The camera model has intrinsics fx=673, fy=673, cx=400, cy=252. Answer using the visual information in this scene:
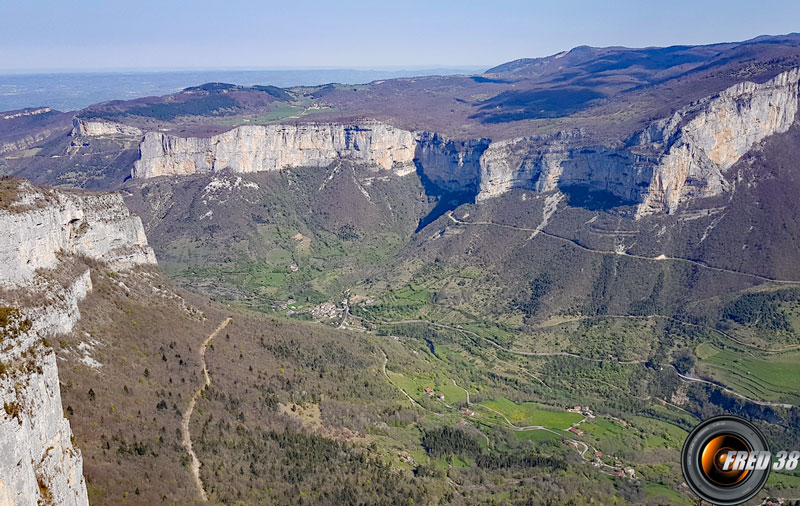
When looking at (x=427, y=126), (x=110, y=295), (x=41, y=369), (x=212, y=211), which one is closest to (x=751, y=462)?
(x=41, y=369)

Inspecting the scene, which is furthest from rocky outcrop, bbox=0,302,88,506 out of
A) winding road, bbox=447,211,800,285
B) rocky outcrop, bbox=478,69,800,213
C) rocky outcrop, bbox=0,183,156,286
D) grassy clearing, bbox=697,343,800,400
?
rocky outcrop, bbox=478,69,800,213

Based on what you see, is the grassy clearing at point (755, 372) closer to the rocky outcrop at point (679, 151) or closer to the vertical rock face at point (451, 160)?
the rocky outcrop at point (679, 151)

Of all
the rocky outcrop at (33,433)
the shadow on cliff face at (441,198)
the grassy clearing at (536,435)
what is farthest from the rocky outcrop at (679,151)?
the rocky outcrop at (33,433)

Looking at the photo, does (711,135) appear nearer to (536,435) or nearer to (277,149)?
(536,435)

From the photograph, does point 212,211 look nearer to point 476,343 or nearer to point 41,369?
point 476,343

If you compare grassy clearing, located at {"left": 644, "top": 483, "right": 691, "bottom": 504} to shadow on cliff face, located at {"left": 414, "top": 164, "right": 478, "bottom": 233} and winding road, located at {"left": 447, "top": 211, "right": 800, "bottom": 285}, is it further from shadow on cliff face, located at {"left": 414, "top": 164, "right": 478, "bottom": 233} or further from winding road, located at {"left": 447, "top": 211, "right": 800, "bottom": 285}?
shadow on cliff face, located at {"left": 414, "top": 164, "right": 478, "bottom": 233}

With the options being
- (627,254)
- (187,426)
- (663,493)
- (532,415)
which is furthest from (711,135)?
(187,426)

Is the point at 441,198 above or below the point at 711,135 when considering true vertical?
below
